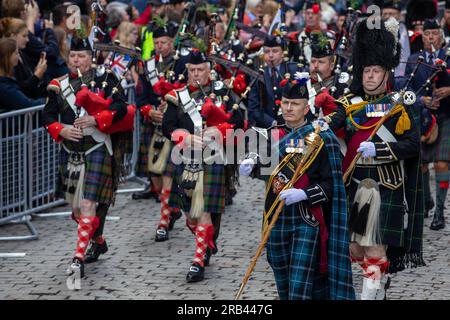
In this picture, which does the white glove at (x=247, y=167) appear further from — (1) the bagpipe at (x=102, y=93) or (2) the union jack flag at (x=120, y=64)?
(2) the union jack flag at (x=120, y=64)

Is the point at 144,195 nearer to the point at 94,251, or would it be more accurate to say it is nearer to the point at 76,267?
the point at 94,251

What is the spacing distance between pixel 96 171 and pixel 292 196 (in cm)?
283

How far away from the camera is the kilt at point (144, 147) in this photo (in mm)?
12039

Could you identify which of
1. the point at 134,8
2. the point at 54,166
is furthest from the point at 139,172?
the point at 134,8

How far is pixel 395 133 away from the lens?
27.2 feet

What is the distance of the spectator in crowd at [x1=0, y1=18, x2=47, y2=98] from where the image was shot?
38.7 feet

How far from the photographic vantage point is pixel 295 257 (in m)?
7.58

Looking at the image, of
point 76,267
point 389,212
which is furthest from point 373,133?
point 76,267

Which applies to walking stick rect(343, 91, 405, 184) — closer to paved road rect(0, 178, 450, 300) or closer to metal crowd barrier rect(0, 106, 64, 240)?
paved road rect(0, 178, 450, 300)

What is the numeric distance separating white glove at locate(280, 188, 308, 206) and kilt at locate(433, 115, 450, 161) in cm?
434

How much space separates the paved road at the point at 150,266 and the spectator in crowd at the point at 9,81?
4.05 feet

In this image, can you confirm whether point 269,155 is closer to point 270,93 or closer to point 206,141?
point 206,141

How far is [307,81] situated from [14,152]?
13.5 ft

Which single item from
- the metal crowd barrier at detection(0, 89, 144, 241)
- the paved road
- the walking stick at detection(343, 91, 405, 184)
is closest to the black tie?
the paved road
